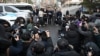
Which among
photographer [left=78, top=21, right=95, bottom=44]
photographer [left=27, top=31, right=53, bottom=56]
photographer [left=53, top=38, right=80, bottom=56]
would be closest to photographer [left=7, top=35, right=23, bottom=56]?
photographer [left=27, top=31, right=53, bottom=56]

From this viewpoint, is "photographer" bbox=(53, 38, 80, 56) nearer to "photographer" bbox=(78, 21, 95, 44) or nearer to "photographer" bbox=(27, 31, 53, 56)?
"photographer" bbox=(27, 31, 53, 56)

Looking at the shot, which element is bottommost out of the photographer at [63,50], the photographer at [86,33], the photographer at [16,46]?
the photographer at [86,33]

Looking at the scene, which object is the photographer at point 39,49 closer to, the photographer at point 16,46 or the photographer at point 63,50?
the photographer at point 63,50

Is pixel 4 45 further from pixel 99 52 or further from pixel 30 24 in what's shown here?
pixel 30 24

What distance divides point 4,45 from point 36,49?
783 millimetres

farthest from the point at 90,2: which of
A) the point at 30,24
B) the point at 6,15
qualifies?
the point at 30,24

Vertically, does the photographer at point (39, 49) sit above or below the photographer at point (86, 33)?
above

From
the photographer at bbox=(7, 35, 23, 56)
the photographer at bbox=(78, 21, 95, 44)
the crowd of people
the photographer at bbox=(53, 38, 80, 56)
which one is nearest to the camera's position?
the crowd of people

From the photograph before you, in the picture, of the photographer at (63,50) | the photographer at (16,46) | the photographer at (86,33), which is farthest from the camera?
the photographer at (86,33)

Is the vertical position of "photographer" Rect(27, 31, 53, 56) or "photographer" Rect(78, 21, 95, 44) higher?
"photographer" Rect(27, 31, 53, 56)

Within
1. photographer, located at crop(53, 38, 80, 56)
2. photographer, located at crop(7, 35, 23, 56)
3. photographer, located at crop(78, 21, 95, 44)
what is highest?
photographer, located at crop(53, 38, 80, 56)

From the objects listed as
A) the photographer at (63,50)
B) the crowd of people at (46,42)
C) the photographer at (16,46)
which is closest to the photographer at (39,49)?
the crowd of people at (46,42)

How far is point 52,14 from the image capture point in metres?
36.9

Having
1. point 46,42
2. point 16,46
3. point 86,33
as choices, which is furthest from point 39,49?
point 86,33
